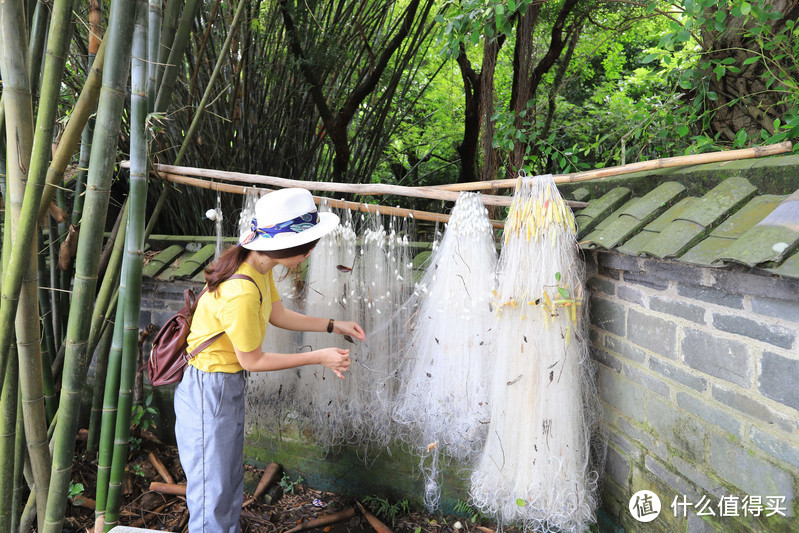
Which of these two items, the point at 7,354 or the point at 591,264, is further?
the point at 591,264

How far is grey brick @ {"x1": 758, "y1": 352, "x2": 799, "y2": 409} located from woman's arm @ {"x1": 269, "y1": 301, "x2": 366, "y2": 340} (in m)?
1.74

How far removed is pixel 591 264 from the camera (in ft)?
8.62

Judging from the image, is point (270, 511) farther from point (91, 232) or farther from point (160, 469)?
point (91, 232)

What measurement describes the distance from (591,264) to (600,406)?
30.1 inches

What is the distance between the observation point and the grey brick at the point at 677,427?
2061 millimetres

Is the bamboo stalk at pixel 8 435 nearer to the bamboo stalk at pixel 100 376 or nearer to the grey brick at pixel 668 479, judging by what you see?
the bamboo stalk at pixel 100 376

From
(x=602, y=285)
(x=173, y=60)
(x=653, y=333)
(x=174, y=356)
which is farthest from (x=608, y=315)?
(x=173, y=60)

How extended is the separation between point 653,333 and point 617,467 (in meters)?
0.80

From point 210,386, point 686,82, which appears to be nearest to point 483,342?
point 210,386

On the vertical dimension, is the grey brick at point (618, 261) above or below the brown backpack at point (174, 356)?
above

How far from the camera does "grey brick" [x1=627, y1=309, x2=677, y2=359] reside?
216 cm

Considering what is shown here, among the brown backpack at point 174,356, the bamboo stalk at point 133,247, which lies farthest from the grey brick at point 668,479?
the bamboo stalk at point 133,247

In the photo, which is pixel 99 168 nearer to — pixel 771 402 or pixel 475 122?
pixel 771 402

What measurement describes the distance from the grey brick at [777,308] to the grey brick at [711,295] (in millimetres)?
64
